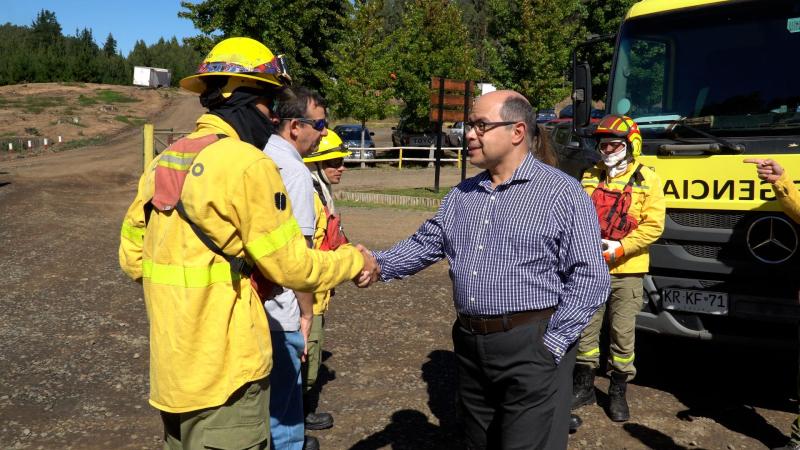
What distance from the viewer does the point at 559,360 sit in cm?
298

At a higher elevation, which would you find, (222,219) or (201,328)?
(222,219)

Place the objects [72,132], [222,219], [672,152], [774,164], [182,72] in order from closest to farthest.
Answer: [222,219] → [774,164] → [672,152] → [72,132] → [182,72]

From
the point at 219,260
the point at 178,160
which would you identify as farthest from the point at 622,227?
the point at 178,160

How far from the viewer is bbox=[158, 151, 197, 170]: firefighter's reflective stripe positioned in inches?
97.8

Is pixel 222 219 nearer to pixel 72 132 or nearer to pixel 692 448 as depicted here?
pixel 692 448


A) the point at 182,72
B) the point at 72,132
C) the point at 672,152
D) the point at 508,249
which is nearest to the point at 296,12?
the point at 72,132

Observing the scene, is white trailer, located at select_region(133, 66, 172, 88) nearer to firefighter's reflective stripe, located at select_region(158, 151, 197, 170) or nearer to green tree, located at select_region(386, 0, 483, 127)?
green tree, located at select_region(386, 0, 483, 127)

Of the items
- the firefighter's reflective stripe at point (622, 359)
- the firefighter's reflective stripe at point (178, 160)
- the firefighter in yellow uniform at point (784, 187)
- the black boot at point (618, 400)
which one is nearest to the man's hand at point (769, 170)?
the firefighter in yellow uniform at point (784, 187)

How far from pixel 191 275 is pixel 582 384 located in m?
3.54

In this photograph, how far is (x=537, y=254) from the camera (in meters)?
3.01

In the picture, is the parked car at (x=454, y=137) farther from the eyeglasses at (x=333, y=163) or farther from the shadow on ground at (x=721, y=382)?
the eyeglasses at (x=333, y=163)

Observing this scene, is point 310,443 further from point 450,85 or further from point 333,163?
point 450,85

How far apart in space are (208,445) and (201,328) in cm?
43

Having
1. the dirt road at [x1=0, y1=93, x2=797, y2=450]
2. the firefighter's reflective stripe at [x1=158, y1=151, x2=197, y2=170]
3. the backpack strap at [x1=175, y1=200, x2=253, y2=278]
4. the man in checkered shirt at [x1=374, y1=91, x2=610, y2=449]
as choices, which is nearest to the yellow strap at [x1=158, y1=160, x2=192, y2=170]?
the firefighter's reflective stripe at [x1=158, y1=151, x2=197, y2=170]
